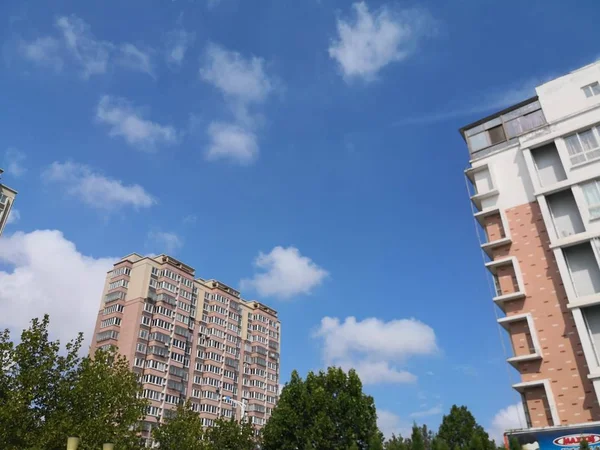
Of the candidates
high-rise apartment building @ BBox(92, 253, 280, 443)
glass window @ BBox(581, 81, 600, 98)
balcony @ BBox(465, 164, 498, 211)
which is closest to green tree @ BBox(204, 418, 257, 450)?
high-rise apartment building @ BBox(92, 253, 280, 443)

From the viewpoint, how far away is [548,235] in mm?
25828

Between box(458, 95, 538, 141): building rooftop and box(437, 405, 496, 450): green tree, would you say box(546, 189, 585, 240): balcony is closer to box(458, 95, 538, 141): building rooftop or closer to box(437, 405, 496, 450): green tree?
box(458, 95, 538, 141): building rooftop

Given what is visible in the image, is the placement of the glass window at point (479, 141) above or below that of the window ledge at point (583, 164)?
above

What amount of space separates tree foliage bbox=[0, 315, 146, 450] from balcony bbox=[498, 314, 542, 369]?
21.1 m

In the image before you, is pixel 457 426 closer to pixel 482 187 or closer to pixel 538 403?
pixel 538 403

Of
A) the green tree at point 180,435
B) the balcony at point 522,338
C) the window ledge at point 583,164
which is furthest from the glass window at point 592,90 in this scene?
the green tree at point 180,435

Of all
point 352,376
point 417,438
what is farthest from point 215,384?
point 417,438

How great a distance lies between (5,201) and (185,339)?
29.2 m

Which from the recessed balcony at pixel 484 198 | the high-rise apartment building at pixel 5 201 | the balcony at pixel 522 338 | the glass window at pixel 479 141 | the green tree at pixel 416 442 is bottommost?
the green tree at pixel 416 442

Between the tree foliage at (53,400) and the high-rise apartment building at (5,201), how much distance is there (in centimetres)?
2440

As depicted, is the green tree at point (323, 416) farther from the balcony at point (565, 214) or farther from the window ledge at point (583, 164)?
the window ledge at point (583, 164)

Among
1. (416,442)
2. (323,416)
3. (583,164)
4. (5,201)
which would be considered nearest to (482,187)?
(583,164)

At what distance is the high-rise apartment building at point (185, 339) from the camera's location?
57.7m

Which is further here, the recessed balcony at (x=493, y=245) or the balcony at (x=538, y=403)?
the recessed balcony at (x=493, y=245)
